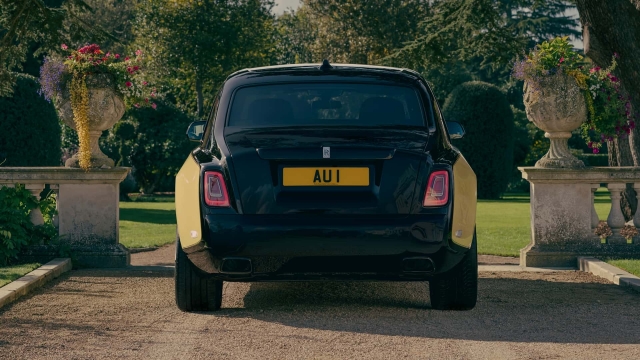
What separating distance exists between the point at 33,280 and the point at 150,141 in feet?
78.9

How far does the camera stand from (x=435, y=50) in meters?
18.3

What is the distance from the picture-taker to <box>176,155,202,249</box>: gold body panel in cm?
672

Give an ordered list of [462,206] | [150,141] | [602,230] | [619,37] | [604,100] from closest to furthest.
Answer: [462,206] < [602,230] < [604,100] < [619,37] < [150,141]

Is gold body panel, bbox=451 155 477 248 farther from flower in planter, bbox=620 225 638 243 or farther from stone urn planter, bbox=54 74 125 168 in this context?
stone urn planter, bbox=54 74 125 168

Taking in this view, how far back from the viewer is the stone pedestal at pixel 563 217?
10695mm

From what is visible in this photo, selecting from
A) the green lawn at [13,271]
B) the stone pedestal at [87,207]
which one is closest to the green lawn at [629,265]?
the stone pedestal at [87,207]

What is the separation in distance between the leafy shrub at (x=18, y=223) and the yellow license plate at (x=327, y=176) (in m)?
4.44

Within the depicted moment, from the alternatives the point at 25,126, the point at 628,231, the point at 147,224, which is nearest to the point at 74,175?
the point at 628,231

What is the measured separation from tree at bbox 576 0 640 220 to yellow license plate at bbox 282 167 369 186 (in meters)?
8.54

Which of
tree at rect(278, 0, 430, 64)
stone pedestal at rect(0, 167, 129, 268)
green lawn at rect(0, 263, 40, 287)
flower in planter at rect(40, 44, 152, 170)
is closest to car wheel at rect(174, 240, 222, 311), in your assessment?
green lawn at rect(0, 263, 40, 287)

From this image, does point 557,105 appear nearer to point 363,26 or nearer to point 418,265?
point 418,265

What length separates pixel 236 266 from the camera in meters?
6.60

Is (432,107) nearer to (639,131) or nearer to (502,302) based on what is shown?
(502,302)

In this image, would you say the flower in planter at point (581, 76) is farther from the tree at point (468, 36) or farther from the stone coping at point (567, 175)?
the tree at point (468, 36)
